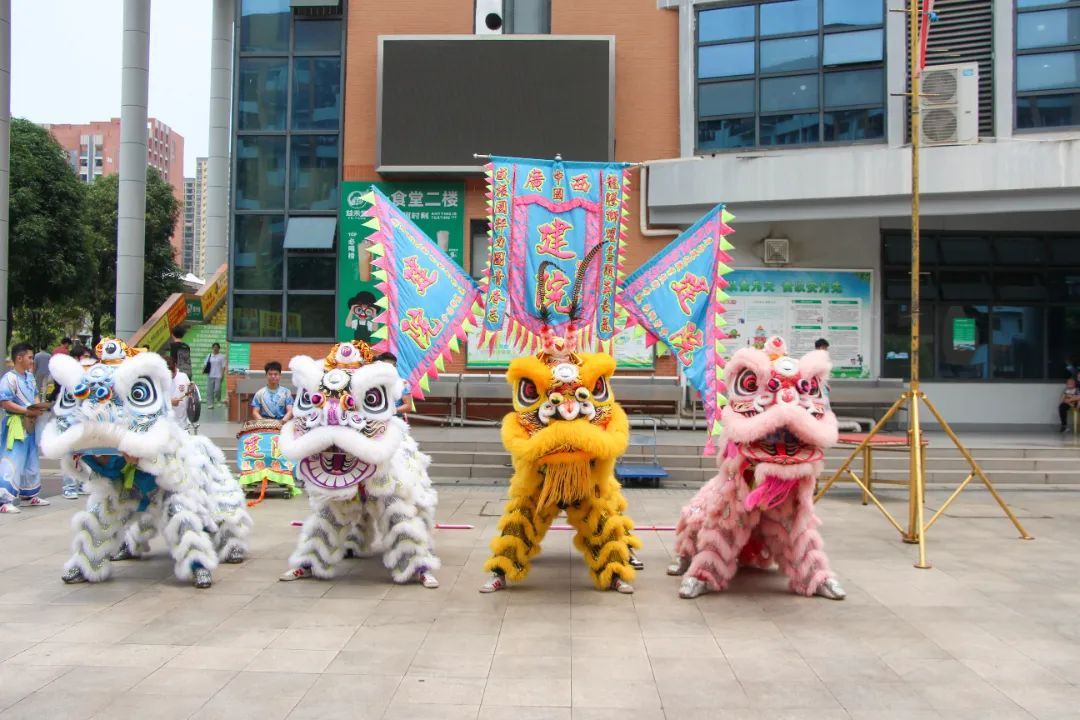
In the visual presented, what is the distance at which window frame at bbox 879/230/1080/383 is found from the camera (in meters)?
15.3

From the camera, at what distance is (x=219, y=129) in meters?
23.0

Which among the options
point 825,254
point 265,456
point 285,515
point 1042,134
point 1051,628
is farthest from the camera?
point 825,254

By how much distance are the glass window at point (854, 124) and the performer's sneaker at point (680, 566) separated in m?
9.49

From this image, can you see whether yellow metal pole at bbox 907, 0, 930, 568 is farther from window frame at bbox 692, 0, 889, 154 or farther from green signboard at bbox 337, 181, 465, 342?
green signboard at bbox 337, 181, 465, 342

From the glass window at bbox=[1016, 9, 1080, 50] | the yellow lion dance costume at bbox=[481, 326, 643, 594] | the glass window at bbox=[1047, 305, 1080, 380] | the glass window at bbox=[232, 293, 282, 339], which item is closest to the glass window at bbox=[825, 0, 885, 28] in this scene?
the glass window at bbox=[1016, 9, 1080, 50]

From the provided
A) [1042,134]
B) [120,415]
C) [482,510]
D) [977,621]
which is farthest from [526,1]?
[977,621]

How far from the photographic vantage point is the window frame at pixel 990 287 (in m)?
15.3

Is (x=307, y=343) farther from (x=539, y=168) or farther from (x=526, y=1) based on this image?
(x=539, y=168)

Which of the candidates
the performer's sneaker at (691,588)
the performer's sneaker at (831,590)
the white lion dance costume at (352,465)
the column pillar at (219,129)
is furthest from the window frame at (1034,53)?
the column pillar at (219,129)

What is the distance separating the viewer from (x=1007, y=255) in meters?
15.3

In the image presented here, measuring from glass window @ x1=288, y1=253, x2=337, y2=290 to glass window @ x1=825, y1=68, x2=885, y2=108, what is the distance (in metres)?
8.40

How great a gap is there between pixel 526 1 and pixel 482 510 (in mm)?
9525

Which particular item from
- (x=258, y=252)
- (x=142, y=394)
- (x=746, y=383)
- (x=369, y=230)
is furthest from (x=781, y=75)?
(x=142, y=394)

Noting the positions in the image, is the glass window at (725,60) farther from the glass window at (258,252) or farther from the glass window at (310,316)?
the glass window at (258,252)
